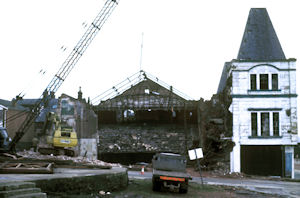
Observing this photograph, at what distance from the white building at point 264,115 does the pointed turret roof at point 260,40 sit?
3.99ft

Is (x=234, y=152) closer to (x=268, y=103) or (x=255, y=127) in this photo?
(x=255, y=127)

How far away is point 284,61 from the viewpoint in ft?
101

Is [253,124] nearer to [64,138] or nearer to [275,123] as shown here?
[275,123]

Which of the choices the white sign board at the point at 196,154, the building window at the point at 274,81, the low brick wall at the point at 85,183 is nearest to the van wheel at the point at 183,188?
the low brick wall at the point at 85,183

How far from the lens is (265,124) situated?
30.7m

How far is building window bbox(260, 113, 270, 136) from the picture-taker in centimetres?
3058

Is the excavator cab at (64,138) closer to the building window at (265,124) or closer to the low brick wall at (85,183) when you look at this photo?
the building window at (265,124)

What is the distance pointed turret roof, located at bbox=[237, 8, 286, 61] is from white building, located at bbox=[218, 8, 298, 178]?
1216 mm

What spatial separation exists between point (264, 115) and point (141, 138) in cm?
1495

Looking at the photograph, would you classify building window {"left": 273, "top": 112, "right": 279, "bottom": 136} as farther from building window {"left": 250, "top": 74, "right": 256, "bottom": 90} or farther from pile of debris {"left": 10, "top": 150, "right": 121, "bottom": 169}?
pile of debris {"left": 10, "top": 150, "right": 121, "bottom": 169}

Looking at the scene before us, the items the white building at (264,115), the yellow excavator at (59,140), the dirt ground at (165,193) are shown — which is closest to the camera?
the dirt ground at (165,193)

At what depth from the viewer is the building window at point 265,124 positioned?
100 ft

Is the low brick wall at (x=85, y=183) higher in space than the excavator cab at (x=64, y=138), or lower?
lower

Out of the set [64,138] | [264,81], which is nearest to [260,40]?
[264,81]
